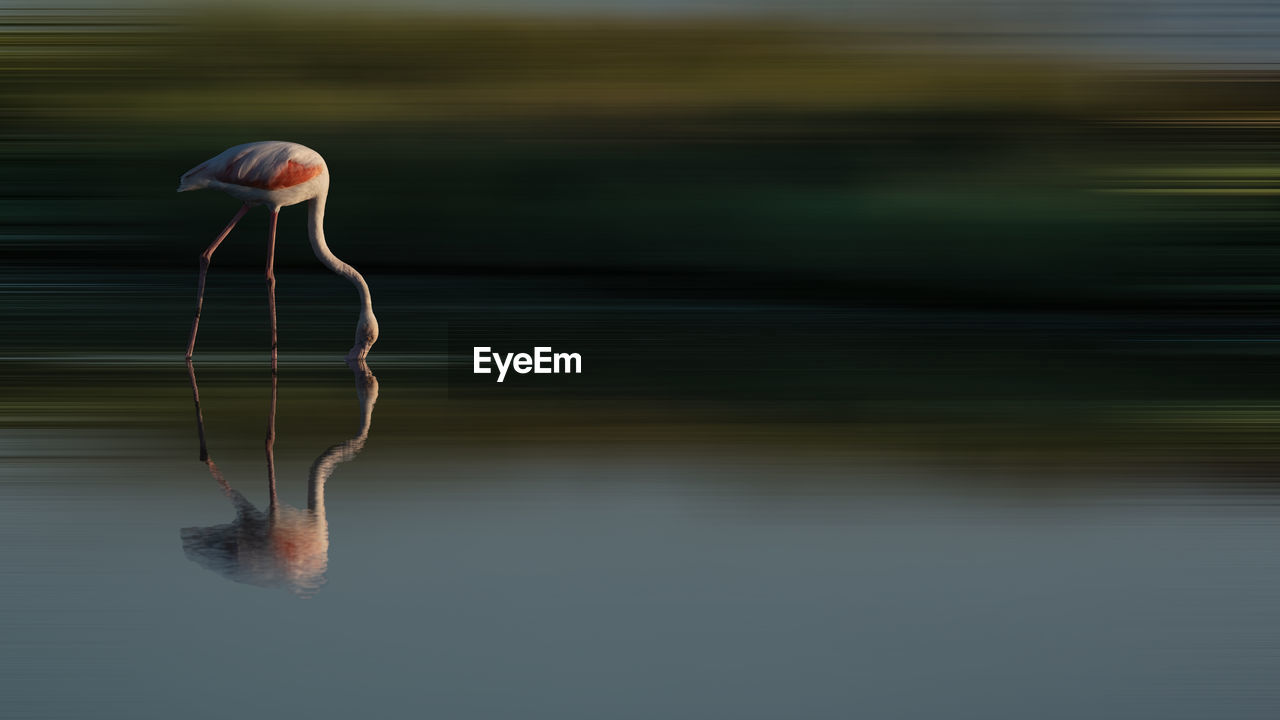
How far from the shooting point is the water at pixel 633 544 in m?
2.60

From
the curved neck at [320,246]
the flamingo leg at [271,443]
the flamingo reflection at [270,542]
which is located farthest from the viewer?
the curved neck at [320,246]

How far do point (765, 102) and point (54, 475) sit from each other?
10.1 meters

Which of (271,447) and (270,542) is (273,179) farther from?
(270,542)

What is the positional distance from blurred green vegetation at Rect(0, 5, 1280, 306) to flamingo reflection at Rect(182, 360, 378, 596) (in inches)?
282

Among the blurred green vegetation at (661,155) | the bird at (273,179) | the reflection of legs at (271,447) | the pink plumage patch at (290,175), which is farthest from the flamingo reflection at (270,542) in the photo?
the blurred green vegetation at (661,155)

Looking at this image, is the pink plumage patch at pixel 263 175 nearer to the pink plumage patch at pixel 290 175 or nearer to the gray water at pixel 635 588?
the pink plumage patch at pixel 290 175

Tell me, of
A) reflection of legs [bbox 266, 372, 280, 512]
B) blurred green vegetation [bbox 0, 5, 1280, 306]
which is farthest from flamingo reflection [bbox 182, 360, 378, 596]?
blurred green vegetation [bbox 0, 5, 1280, 306]

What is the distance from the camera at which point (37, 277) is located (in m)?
10.6

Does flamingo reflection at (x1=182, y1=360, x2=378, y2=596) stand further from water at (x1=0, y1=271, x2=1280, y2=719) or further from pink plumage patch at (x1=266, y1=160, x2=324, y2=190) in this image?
pink plumage patch at (x1=266, y1=160, x2=324, y2=190)

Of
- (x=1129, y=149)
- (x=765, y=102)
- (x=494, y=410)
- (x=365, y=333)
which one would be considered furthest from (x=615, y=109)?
(x=494, y=410)

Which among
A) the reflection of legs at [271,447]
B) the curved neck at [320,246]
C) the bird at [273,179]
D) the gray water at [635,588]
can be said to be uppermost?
the bird at [273,179]

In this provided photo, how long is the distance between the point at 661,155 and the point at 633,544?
9.50 metres

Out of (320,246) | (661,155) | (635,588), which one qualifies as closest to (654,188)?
(661,155)

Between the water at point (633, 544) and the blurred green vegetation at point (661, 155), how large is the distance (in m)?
5.09
